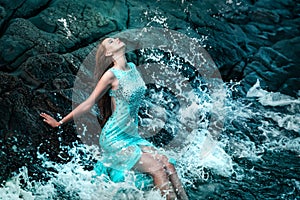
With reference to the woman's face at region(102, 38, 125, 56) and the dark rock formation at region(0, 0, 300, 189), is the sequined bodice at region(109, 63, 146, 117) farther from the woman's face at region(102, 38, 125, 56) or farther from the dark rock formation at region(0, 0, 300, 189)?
the dark rock formation at region(0, 0, 300, 189)

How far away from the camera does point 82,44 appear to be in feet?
21.6

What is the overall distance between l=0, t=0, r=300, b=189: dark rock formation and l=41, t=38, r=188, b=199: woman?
4.70ft

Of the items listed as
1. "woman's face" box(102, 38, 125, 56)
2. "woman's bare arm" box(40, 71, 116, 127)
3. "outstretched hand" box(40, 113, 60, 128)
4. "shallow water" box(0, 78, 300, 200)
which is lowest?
"shallow water" box(0, 78, 300, 200)

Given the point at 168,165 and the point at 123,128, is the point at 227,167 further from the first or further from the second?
the point at 123,128

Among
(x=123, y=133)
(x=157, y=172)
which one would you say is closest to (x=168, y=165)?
(x=157, y=172)

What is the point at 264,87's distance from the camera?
7.63m

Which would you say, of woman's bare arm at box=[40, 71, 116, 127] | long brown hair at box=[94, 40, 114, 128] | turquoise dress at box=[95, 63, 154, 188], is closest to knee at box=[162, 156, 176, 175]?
turquoise dress at box=[95, 63, 154, 188]

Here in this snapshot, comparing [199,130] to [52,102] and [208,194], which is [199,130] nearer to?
[208,194]

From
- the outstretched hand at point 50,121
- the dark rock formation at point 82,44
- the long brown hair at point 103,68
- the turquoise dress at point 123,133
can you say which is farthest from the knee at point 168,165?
the dark rock formation at point 82,44

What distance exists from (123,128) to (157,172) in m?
0.49

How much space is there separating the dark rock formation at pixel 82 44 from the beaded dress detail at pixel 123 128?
1.42 m

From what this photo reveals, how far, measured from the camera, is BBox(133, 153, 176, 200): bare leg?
13.7 feet

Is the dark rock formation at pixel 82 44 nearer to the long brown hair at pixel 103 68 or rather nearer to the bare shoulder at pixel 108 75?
the long brown hair at pixel 103 68

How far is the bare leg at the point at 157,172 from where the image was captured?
165 inches
